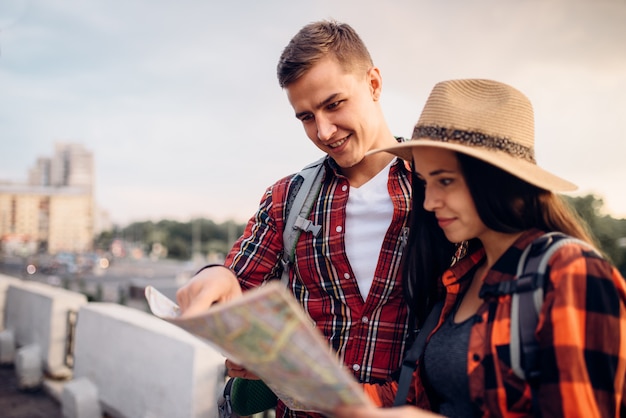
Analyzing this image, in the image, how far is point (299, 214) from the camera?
2027mm

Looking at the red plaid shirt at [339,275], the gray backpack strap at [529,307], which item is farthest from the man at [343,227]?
the gray backpack strap at [529,307]

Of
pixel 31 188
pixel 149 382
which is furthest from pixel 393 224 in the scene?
pixel 31 188

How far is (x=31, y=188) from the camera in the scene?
10675 centimetres

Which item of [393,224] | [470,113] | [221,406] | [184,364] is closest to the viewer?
[470,113]

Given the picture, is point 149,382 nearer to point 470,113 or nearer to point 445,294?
point 445,294

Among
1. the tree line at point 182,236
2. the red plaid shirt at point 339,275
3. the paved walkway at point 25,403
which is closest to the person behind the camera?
the red plaid shirt at point 339,275

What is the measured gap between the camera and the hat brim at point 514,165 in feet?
4.23

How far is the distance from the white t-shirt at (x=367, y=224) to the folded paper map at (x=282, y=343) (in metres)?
0.81

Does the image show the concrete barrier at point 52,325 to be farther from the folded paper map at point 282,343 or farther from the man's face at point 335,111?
the folded paper map at point 282,343

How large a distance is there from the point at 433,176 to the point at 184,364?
284 centimetres

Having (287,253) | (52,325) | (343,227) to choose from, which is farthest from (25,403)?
(343,227)

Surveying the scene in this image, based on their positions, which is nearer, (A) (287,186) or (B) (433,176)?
(B) (433,176)

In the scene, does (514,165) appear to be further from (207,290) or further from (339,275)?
(207,290)

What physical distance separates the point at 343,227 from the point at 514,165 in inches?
30.4
